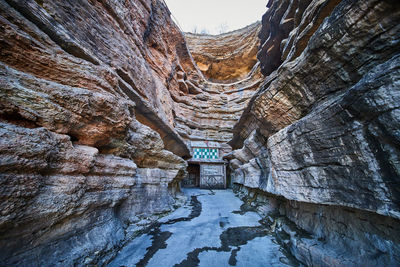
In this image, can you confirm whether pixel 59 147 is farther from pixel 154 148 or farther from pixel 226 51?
pixel 226 51

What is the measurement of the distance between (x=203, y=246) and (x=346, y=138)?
2828 millimetres

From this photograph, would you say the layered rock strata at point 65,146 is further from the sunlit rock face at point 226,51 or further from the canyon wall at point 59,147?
the sunlit rock face at point 226,51

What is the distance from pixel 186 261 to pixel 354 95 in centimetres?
308

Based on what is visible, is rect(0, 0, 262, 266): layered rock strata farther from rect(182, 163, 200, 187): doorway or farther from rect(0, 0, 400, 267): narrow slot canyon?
rect(182, 163, 200, 187): doorway

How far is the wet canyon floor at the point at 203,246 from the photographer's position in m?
2.23

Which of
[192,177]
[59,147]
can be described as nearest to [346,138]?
[59,147]

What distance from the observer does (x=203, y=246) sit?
106 inches

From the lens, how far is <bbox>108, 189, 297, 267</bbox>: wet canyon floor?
2230 mm

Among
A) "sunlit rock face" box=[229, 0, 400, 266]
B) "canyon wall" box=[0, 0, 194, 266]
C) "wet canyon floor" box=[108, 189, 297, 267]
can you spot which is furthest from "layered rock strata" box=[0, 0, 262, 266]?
"sunlit rock face" box=[229, 0, 400, 266]

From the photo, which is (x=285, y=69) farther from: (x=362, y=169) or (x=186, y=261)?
(x=186, y=261)

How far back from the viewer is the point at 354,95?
1.42 m

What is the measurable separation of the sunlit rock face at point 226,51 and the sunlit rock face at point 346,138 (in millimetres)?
19267

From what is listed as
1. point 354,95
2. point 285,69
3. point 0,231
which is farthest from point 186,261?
point 285,69

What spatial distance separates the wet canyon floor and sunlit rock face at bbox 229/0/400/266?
0.50 m
